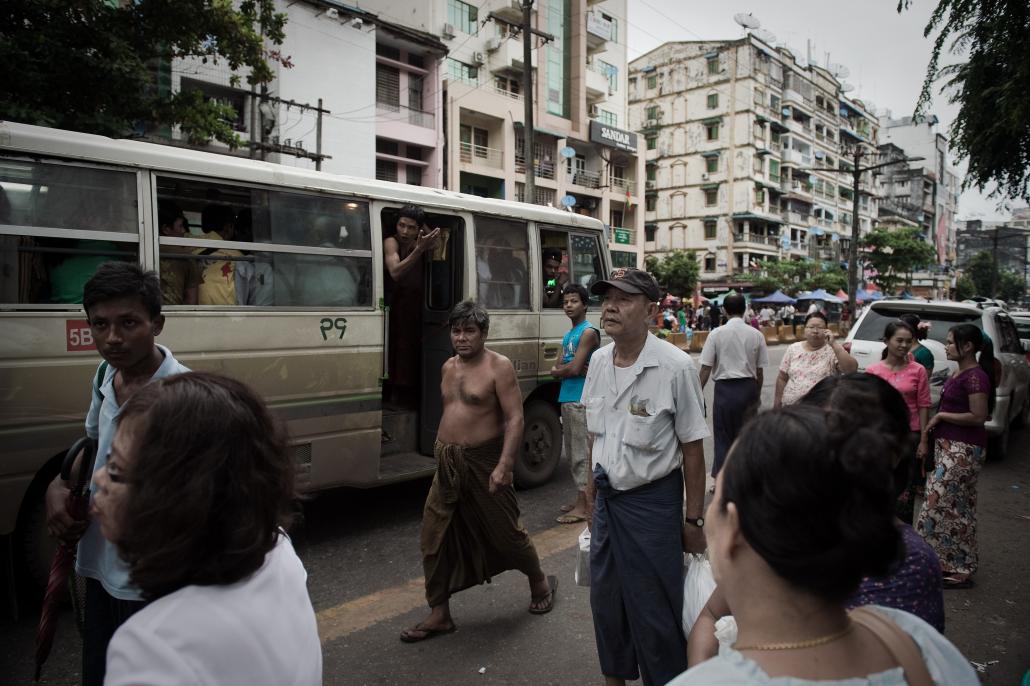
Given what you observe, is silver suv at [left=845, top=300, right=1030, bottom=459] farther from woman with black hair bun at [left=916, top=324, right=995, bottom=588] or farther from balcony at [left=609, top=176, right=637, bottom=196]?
balcony at [left=609, top=176, right=637, bottom=196]

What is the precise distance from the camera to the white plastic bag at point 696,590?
2.32 m

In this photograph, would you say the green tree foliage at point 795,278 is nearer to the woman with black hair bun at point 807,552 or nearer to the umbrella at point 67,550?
the umbrella at point 67,550

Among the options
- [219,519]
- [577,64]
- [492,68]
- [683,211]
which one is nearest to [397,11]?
[492,68]

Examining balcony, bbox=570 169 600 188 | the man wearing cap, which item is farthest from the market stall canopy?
the man wearing cap

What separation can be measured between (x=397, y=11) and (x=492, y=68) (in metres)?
5.01

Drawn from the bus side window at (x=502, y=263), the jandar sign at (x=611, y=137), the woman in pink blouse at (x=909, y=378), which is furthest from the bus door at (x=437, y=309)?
the jandar sign at (x=611, y=137)

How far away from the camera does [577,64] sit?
34.9 meters

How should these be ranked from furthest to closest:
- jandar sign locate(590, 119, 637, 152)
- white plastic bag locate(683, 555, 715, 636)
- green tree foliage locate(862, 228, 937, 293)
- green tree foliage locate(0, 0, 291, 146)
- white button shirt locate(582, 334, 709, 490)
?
green tree foliage locate(862, 228, 937, 293), jandar sign locate(590, 119, 637, 152), green tree foliage locate(0, 0, 291, 146), white button shirt locate(582, 334, 709, 490), white plastic bag locate(683, 555, 715, 636)

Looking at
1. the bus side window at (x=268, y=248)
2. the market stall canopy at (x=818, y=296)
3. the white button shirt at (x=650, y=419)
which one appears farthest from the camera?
the market stall canopy at (x=818, y=296)

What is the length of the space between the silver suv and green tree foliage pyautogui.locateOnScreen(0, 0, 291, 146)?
8979 millimetres

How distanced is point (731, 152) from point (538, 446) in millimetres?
47893

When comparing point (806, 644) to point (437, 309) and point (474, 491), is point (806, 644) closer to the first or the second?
point (474, 491)

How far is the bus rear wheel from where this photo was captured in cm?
648

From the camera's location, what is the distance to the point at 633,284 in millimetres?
3068
